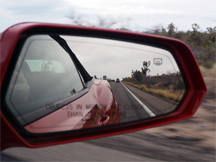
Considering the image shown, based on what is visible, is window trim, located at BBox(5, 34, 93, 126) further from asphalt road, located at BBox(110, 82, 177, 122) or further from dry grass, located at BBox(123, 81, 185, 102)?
dry grass, located at BBox(123, 81, 185, 102)

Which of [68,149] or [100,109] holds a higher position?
[100,109]

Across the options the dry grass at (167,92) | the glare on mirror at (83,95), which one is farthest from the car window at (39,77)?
the dry grass at (167,92)

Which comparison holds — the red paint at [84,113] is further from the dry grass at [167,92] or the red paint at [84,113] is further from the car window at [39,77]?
the dry grass at [167,92]

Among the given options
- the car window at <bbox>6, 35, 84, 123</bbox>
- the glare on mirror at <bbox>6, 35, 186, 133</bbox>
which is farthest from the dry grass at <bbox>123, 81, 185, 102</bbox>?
the car window at <bbox>6, 35, 84, 123</bbox>

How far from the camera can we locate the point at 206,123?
4.60 metres

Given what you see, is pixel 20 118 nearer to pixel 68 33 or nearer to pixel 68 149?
pixel 68 33

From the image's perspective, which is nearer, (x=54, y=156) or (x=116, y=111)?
(x=116, y=111)

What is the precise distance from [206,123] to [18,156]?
3.57 meters

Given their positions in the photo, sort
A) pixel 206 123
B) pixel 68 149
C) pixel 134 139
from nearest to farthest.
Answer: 1. pixel 68 149
2. pixel 134 139
3. pixel 206 123

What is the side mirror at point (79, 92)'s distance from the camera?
59.2 inches

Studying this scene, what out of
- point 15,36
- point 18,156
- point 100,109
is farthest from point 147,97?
point 18,156

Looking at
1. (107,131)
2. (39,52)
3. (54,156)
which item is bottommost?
(54,156)

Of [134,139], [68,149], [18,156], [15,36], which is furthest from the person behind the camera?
[134,139]

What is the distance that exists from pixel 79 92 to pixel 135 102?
0.69 meters
